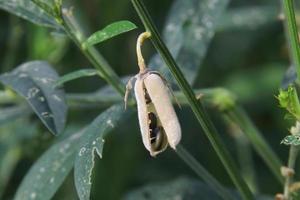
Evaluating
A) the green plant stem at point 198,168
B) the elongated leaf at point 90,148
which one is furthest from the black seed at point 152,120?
the green plant stem at point 198,168

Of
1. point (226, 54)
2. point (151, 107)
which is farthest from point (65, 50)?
point (151, 107)

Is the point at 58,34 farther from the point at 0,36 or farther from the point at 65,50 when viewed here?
the point at 0,36

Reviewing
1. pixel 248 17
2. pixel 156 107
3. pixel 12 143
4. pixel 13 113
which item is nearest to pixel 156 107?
pixel 156 107

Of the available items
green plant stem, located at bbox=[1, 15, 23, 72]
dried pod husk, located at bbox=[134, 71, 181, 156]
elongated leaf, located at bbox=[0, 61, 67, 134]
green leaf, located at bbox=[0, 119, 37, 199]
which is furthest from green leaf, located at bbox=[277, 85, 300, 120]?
green plant stem, located at bbox=[1, 15, 23, 72]

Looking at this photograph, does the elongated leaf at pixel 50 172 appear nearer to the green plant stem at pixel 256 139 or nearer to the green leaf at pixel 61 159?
the green leaf at pixel 61 159

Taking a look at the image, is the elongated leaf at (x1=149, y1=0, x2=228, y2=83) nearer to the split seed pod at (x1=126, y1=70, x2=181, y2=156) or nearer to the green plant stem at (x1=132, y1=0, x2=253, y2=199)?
the green plant stem at (x1=132, y1=0, x2=253, y2=199)

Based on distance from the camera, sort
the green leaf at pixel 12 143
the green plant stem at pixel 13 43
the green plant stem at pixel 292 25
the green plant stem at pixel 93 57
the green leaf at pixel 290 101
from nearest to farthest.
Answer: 1. the green plant stem at pixel 292 25
2. the green leaf at pixel 290 101
3. the green plant stem at pixel 93 57
4. the green leaf at pixel 12 143
5. the green plant stem at pixel 13 43
